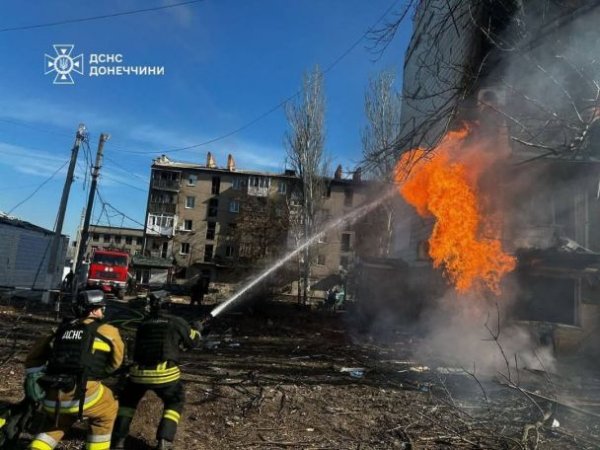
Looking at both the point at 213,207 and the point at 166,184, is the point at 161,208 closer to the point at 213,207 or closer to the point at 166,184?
the point at 166,184

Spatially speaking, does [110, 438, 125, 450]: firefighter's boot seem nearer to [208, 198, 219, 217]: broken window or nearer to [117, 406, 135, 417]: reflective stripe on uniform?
[117, 406, 135, 417]: reflective stripe on uniform

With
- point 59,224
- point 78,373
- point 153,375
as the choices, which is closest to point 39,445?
point 78,373

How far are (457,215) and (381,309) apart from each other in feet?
18.0

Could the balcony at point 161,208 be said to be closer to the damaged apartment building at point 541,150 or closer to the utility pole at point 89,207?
the utility pole at point 89,207

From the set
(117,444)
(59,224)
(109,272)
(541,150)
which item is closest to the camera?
(117,444)

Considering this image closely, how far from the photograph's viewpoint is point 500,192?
11852 millimetres

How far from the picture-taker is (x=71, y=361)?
361 centimetres

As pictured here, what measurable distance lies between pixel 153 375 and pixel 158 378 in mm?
58

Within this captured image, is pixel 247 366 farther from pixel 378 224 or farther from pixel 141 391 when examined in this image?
pixel 378 224

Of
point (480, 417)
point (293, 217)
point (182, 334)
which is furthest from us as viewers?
point (293, 217)

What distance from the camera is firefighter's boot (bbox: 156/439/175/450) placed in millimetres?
4324

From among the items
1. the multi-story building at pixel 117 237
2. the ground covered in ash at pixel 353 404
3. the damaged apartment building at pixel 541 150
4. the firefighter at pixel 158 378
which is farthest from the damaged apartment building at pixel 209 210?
the firefighter at pixel 158 378

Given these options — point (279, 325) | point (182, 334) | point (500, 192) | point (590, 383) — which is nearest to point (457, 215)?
point (500, 192)

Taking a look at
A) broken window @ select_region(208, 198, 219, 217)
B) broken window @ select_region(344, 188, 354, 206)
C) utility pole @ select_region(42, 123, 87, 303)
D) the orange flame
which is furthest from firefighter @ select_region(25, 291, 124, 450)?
broken window @ select_region(208, 198, 219, 217)
